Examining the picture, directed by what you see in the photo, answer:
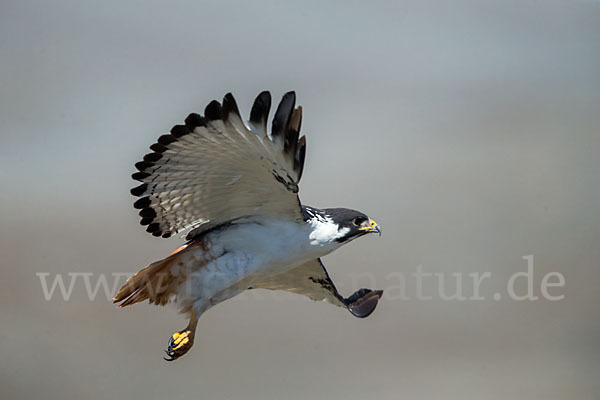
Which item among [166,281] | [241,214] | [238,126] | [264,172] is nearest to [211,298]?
[166,281]

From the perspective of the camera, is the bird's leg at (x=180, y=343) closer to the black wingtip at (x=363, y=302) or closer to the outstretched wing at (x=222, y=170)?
the outstretched wing at (x=222, y=170)

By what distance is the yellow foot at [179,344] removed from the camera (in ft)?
7.78

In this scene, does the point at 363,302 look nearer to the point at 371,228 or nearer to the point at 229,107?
the point at 371,228

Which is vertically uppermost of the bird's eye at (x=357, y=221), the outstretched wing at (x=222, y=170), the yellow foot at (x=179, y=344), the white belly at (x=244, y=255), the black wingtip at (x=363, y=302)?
the outstretched wing at (x=222, y=170)

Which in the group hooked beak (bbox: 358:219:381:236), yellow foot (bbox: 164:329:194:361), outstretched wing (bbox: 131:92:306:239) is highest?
outstretched wing (bbox: 131:92:306:239)

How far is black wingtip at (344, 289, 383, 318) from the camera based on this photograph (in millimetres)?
2955

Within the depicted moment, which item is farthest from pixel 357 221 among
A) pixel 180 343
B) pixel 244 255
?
pixel 180 343

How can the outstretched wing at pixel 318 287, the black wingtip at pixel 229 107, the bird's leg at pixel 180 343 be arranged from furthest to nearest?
the outstretched wing at pixel 318 287 < the bird's leg at pixel 180 343 < the black wingtip at pixel 229 107

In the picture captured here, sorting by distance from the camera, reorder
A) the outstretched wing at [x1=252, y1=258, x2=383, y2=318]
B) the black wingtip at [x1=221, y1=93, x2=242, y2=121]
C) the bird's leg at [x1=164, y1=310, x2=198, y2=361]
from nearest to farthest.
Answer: the black wingtip at [x1=221, y1=93, x2=242, y2=121]
the bird's leg at [x1=164, y1=310, x2=198, y2=361]
the outstretched wing at [x1=252, y1=258, x2=383, y2=318]

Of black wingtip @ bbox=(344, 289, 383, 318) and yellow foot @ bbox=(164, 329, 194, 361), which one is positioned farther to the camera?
black wingtip @ bbox=(344, 289, 383, 318)

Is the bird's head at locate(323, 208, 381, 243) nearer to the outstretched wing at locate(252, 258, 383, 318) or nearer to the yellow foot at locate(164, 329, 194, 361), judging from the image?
the outstretched wing at locate(252, 258, 383, 318)

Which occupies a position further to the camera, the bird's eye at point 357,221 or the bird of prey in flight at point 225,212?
the bird's eye at point 357,221

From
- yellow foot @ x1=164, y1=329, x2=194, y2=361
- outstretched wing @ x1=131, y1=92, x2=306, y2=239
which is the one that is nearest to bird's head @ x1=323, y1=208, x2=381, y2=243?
outstretched wing @ x1=131, y1=92, x2=306, y2=239

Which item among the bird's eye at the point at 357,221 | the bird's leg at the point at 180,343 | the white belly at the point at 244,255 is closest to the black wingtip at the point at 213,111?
the white belly at the point at 244,255
